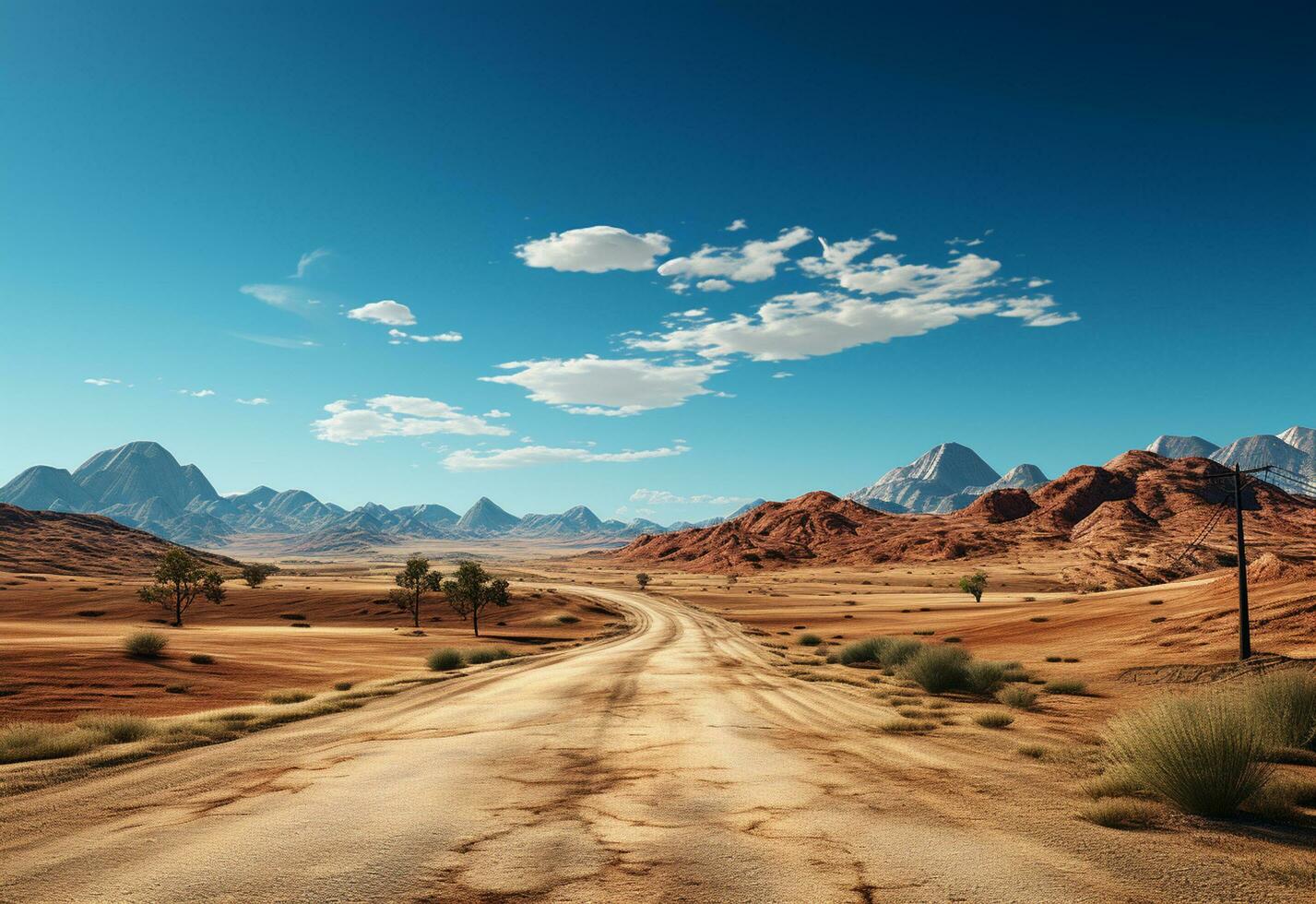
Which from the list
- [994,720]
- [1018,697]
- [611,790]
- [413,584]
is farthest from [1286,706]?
[413,584]

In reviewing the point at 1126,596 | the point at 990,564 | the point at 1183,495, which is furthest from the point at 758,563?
the point at 1126,596

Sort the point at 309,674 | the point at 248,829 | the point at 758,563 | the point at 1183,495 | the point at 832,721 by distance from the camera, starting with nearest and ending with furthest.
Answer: the point at 248,829, the point at 832,721, the point at 309,674, the point at 1183,495, the point at 758,563

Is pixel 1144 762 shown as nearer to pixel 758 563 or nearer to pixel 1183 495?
pixel 758 563

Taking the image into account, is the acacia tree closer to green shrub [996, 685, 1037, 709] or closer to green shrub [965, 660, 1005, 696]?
green shrub [965, 660, 1005, 696]

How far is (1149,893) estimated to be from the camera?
19.8 feet

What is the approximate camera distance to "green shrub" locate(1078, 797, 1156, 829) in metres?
7.92

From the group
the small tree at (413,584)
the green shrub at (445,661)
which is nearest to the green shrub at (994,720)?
the green shrub at (445,661)

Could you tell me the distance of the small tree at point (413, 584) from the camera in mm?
67188

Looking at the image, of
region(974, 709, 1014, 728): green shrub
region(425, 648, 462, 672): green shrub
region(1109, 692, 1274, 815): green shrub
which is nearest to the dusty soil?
region(425, 648, 462, 672): green shrub

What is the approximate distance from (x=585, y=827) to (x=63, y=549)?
221128 millimetres

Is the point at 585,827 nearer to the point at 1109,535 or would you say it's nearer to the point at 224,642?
the point at 224,642

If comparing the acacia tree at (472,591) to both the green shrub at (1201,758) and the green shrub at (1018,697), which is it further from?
the green shrub at (1201,758)

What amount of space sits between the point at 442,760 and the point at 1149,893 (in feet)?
32.7

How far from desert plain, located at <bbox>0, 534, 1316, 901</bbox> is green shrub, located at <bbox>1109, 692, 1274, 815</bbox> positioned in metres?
0.32
